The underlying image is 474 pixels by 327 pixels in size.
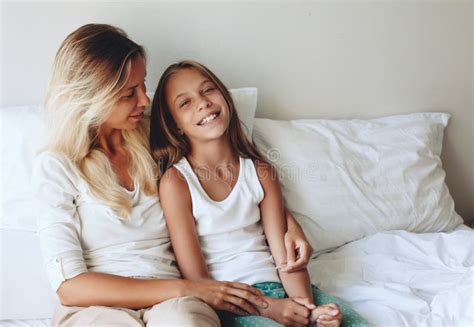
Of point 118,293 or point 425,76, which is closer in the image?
point 118,293

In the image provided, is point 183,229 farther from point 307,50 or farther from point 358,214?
point 307,50

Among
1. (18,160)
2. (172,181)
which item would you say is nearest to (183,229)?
(172,181)

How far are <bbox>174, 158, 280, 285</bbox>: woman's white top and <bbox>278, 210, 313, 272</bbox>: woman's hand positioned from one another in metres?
0.05

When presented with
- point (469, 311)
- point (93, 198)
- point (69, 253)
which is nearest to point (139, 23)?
point (93, 198)

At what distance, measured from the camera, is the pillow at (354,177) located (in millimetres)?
1611

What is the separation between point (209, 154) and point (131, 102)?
0.24 meters

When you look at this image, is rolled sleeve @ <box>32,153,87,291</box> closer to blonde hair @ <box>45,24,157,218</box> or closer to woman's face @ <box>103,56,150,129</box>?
blonde hair @ <box>45,24,157,218</box>

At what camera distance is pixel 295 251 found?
1.38 meters

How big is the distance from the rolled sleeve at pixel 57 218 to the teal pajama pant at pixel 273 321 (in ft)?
1.09

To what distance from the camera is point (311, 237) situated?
160 centimetres

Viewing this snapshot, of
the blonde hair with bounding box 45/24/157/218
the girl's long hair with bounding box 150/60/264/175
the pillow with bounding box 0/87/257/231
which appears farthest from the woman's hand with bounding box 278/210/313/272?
the pillow with bounding box 0/87/257/231

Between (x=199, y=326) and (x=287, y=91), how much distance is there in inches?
35.8

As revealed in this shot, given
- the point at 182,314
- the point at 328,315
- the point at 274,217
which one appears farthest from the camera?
the point at 274,217

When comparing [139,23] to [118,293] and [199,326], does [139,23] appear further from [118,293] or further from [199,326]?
[199,326]
